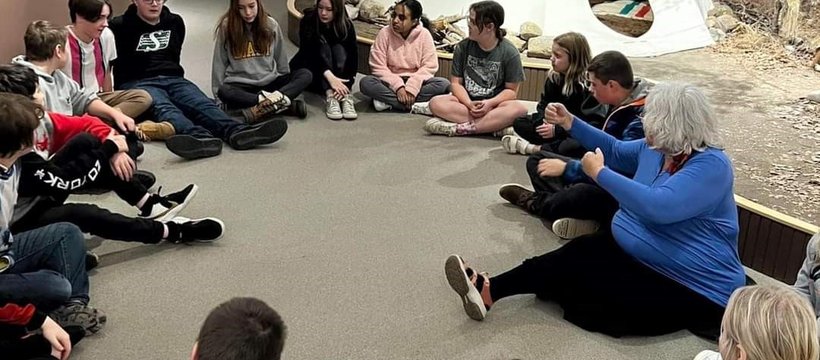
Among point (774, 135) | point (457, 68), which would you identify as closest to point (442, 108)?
point (457, 68)

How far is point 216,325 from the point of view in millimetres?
1405

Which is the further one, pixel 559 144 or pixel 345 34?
pixel 345 34

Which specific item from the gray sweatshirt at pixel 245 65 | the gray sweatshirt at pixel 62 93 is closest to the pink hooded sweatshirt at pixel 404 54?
the gray sweatshirt at pixel 245 65

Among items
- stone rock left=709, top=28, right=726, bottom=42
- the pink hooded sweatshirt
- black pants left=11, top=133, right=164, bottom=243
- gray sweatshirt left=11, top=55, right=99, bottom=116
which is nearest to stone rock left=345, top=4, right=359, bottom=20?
the pink hooded sweatshirt

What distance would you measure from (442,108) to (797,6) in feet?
10.5

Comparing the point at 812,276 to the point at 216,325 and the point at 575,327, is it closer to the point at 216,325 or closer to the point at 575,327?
the point at 575,327

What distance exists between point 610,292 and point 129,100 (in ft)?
8.36

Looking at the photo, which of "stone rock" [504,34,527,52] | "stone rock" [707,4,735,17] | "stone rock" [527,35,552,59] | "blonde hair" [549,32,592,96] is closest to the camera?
"blonde hair" [549,32,592,96]

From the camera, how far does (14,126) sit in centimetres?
229

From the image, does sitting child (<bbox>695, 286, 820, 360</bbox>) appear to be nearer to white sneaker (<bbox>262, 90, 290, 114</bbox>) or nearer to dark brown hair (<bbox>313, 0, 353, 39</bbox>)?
white sneaker (<bbox>262, 90, 290, 114</bbox>)

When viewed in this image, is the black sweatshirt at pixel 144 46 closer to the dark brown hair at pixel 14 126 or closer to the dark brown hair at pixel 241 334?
the dark brown hair at pixel 14 126

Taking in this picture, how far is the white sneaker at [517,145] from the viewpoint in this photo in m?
4.03

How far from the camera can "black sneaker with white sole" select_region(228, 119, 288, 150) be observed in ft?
12.9

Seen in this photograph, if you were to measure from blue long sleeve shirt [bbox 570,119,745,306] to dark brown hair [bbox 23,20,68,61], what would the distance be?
2.25m
